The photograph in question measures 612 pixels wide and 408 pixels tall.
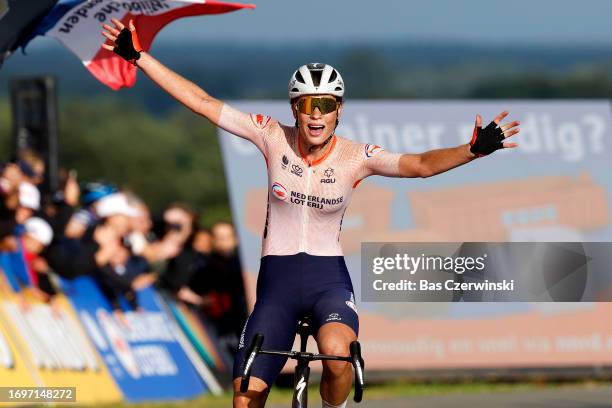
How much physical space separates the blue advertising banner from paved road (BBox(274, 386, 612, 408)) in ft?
4.77

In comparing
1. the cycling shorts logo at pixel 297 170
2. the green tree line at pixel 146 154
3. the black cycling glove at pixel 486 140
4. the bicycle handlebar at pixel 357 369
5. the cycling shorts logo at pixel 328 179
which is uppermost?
the green tree line at pixel 146 154

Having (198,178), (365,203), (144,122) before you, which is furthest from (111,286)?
(144,122)

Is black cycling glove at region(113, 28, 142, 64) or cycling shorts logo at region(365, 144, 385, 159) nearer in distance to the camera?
cycling shorts logo at region(365, 144, 385, 159)

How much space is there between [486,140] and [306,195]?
1.26 metres

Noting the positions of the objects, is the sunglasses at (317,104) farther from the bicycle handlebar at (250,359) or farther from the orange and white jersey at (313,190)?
the bicycle handlebar at (250,359)

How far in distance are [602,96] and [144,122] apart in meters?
33.6

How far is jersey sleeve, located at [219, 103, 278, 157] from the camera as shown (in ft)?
36.4

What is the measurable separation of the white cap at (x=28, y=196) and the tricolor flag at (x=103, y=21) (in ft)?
9.62

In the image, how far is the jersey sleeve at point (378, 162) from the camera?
10797mm

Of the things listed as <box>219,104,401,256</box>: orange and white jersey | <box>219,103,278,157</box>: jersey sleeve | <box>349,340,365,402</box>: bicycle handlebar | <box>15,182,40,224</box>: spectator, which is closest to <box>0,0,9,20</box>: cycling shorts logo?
<box>219,103,278,157</box>: jersey sleeve

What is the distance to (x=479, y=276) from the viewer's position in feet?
45.4

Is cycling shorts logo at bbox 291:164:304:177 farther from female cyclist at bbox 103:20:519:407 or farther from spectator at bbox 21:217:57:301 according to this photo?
spectator at bbox 21:217:57:301

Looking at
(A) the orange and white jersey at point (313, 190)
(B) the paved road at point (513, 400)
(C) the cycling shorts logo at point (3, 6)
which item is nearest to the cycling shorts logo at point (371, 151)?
(A) the orange and white jersey at point (313, 190)

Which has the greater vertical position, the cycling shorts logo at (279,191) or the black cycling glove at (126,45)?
the black cycling glove at (126,45)
